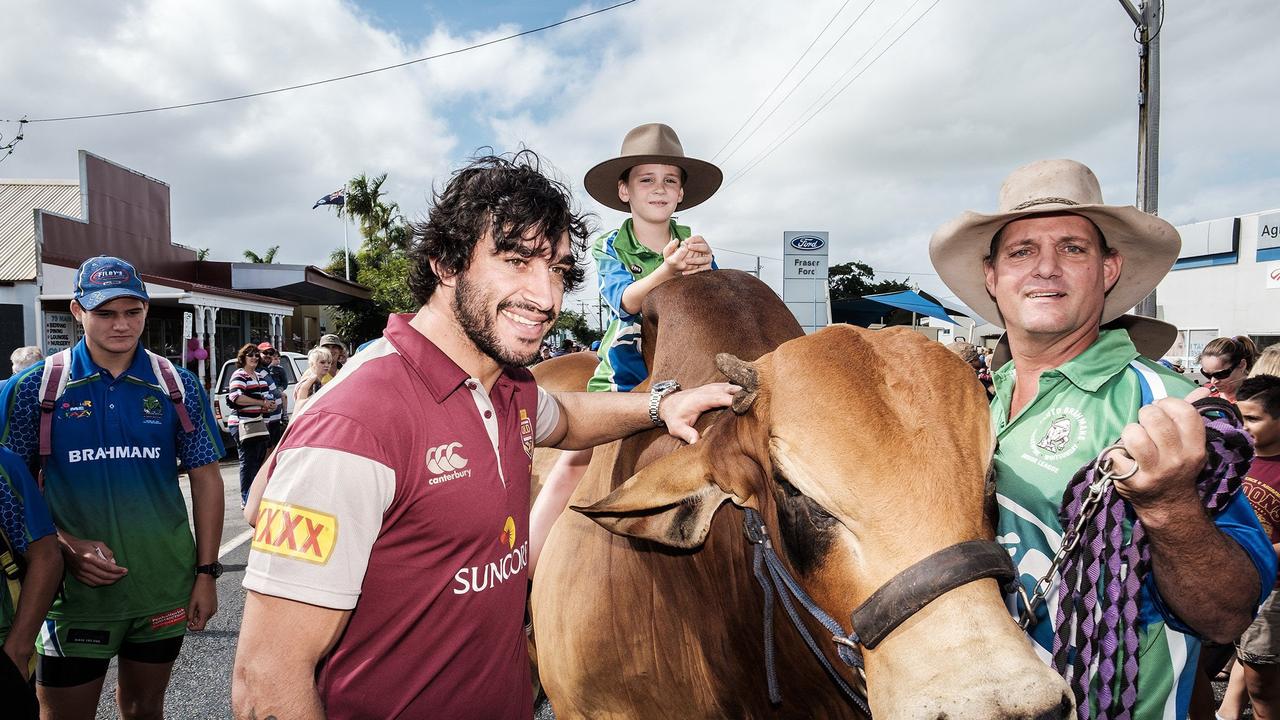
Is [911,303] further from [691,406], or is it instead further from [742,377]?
[742,377]

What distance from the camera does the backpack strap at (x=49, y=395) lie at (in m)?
3.36

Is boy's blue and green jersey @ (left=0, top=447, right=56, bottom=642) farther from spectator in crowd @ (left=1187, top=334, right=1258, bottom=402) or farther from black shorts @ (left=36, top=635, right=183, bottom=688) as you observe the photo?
spectator in crowd @ (left=1187, top=334, right=1258, bottom=402)

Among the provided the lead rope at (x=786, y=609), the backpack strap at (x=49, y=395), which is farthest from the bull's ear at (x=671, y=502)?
the backpack strap at (x=49, y=395)

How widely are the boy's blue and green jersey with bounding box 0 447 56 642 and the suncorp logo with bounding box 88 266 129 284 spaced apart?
43.8 inches

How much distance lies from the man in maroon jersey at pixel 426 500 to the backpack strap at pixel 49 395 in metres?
2.38

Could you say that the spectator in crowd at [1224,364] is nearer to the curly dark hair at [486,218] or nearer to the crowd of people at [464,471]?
the crowd of people at [464,471]

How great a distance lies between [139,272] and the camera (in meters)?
27.3

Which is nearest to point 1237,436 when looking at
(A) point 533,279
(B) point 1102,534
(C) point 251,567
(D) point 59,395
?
(B) point 1102,534

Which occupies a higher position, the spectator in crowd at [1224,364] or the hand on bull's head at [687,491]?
the spectator in crowd at [1224,364]

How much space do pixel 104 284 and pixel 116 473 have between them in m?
0.97

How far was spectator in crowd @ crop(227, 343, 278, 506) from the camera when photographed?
32.1 ft

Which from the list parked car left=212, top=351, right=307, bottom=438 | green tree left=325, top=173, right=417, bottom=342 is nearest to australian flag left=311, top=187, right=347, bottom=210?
green tree left=325, top=173, right=417, bottom=342

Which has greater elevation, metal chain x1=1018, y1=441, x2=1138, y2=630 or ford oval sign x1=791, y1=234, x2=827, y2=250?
ford oval sign x1=791, y1=234, x2=827, y2=250

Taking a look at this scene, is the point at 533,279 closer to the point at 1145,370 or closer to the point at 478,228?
the point at 478,228
